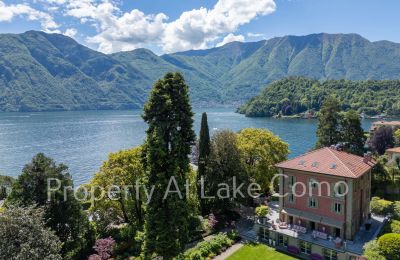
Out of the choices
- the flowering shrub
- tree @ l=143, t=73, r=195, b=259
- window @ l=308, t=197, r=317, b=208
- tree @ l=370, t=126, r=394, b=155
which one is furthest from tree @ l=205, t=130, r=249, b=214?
tree @ l=370, t=126, r=394, b=155

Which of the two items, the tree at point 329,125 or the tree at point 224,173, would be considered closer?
the tree at point 224,173

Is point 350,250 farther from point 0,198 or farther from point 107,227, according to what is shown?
point 0,198

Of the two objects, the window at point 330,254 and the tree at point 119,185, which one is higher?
the tree at point 119,185

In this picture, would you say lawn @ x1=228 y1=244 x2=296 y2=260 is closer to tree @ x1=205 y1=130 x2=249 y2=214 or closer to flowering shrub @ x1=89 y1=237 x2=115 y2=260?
tree @ x1=205 y1=130 x2=249 y2=214

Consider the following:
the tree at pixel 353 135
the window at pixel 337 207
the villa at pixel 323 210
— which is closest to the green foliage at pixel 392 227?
the villa at pixel 323 210

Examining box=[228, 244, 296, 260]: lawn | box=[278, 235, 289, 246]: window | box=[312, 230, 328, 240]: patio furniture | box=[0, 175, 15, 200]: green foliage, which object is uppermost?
box=[312, 230, 328, 240]: patio furniture

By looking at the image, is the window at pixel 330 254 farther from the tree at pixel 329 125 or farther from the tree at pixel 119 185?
the tree at pixel 329 125
